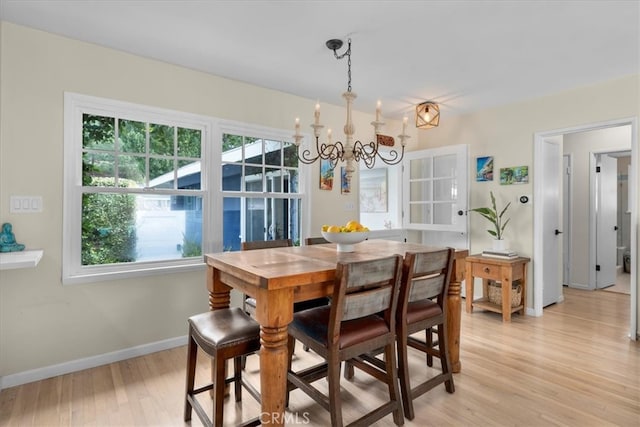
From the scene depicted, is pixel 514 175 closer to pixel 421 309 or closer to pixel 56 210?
pixel 421 309

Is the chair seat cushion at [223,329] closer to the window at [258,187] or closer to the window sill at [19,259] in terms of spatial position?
the window sill at [19,259]

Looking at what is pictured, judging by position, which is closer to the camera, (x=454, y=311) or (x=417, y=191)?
(x=454, y=311)

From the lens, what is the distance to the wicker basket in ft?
12.4

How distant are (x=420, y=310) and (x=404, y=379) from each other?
16.5 inches

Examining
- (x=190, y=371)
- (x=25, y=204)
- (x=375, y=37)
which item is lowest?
(x=190, y=371)

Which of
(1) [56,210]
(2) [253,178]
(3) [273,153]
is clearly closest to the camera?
(1) [56,210]

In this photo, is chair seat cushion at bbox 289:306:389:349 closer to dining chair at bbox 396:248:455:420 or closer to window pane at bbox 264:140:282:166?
dining chair at bbox 396:248:455:420

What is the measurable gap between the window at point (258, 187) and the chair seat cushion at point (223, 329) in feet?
4.80

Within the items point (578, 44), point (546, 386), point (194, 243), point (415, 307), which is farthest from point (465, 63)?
point (194, 243)

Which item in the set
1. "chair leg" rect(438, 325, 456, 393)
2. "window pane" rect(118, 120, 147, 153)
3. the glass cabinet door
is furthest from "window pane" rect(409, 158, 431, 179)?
"window pane" rect(118, 120, 147, 153)

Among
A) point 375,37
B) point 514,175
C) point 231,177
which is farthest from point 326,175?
point 514,175

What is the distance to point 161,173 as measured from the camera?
299 cm

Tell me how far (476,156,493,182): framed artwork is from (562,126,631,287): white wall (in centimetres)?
168

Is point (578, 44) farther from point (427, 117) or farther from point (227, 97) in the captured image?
point (227, 97)
